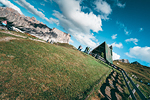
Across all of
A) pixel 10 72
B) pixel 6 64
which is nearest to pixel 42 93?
pixel 10 72

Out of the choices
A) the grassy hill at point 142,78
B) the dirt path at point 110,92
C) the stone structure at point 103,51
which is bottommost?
the dirt path at point 110,92

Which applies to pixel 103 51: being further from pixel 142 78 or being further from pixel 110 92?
pixel 110 92

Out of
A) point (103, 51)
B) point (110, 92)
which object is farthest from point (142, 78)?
point (110, 92)

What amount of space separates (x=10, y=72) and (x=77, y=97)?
4524 millimetres

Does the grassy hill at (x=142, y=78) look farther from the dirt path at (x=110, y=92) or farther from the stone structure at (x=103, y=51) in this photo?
the stone structure at (x=103, y=51)

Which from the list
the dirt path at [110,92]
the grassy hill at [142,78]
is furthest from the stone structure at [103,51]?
the dirt path at [110,92]

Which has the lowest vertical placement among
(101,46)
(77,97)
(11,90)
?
(11,90)

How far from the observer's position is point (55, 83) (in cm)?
462

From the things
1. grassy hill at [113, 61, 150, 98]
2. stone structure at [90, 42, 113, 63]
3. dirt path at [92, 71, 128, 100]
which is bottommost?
dirt path at [92, 71, 128, 100]

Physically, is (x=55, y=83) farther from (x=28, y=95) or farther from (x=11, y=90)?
(x=11, y=90)

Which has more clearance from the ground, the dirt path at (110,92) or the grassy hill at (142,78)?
the grassy hill at (142,78)

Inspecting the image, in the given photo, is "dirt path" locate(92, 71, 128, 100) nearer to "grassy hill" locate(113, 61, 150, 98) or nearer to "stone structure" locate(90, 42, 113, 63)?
"grassy hill" locate(113, 61, 150, 98)

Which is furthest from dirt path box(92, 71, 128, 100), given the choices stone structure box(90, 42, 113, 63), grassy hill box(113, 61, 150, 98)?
stone structure box(90, 42, 113, 63)

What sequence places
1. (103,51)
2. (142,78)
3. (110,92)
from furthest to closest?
(103,51) < (142,78) < (110,92)
